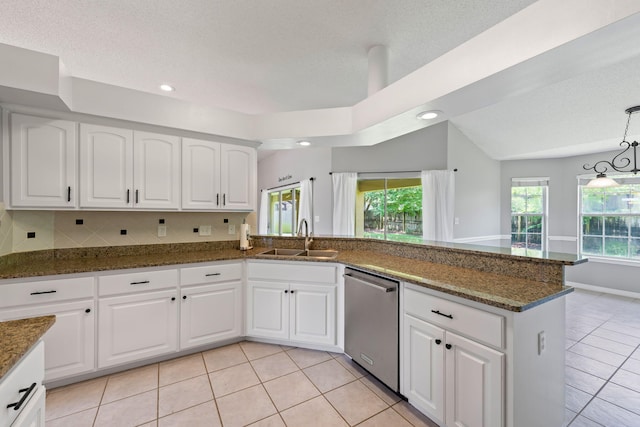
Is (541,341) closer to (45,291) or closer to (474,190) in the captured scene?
(45,291)

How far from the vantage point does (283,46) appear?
2.42m

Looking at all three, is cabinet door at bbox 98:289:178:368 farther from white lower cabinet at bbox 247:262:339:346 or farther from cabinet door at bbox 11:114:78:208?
cabinet door at bbox 11:114:78:208

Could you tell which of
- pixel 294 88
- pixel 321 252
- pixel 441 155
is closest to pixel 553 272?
pixel 321 252

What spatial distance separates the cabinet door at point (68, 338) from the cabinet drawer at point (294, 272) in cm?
125

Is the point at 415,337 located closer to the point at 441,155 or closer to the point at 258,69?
the point at 258,69

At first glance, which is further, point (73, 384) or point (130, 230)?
point (130, 230)

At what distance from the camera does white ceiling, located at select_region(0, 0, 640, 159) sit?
6.35ft

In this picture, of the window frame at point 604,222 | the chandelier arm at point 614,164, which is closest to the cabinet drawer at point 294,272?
the chandelier arm at point 614,164

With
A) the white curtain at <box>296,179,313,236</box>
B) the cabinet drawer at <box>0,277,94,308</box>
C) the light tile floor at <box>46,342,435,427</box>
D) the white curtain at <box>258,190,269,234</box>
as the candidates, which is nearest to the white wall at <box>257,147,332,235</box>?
the white curtain at <box>296,179,313,236</box>

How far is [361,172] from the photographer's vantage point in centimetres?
506

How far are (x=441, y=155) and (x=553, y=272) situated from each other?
133 inches

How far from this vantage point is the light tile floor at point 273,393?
1.72 metres

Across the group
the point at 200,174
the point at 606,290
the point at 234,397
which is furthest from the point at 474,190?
the point at 234,397

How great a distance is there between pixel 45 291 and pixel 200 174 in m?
1.50
